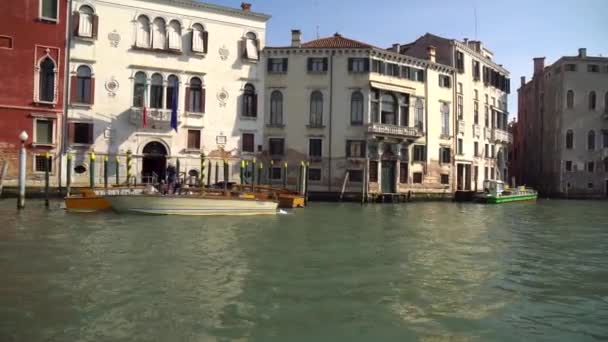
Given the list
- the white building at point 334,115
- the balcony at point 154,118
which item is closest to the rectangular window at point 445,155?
the white building at point 334,115

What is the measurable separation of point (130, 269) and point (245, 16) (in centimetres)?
2144

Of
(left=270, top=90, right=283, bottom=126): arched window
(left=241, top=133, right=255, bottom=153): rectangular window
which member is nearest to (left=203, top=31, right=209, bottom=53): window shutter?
(left=270, top=90, right=283, bottom=126): arched window

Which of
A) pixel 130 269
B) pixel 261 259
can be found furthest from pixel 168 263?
pixel 261 259

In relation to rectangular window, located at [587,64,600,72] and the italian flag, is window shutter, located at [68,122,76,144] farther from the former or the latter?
rectangular window, located at [587,64,600,72]

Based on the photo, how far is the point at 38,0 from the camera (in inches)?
914

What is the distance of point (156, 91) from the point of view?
83.4 ft

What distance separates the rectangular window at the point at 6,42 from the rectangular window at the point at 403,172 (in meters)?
20.1

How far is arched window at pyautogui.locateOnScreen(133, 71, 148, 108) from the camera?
25062 mm

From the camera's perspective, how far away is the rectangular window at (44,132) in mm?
23203

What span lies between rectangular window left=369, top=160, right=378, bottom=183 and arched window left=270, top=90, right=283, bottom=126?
539 cm

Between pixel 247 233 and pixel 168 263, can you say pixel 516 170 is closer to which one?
pixel 247 233

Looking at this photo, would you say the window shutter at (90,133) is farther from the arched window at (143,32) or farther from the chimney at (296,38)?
the chimney at (296,38)

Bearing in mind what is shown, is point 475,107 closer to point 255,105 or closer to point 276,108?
point 276,108

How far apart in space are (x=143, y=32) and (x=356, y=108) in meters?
11.6
